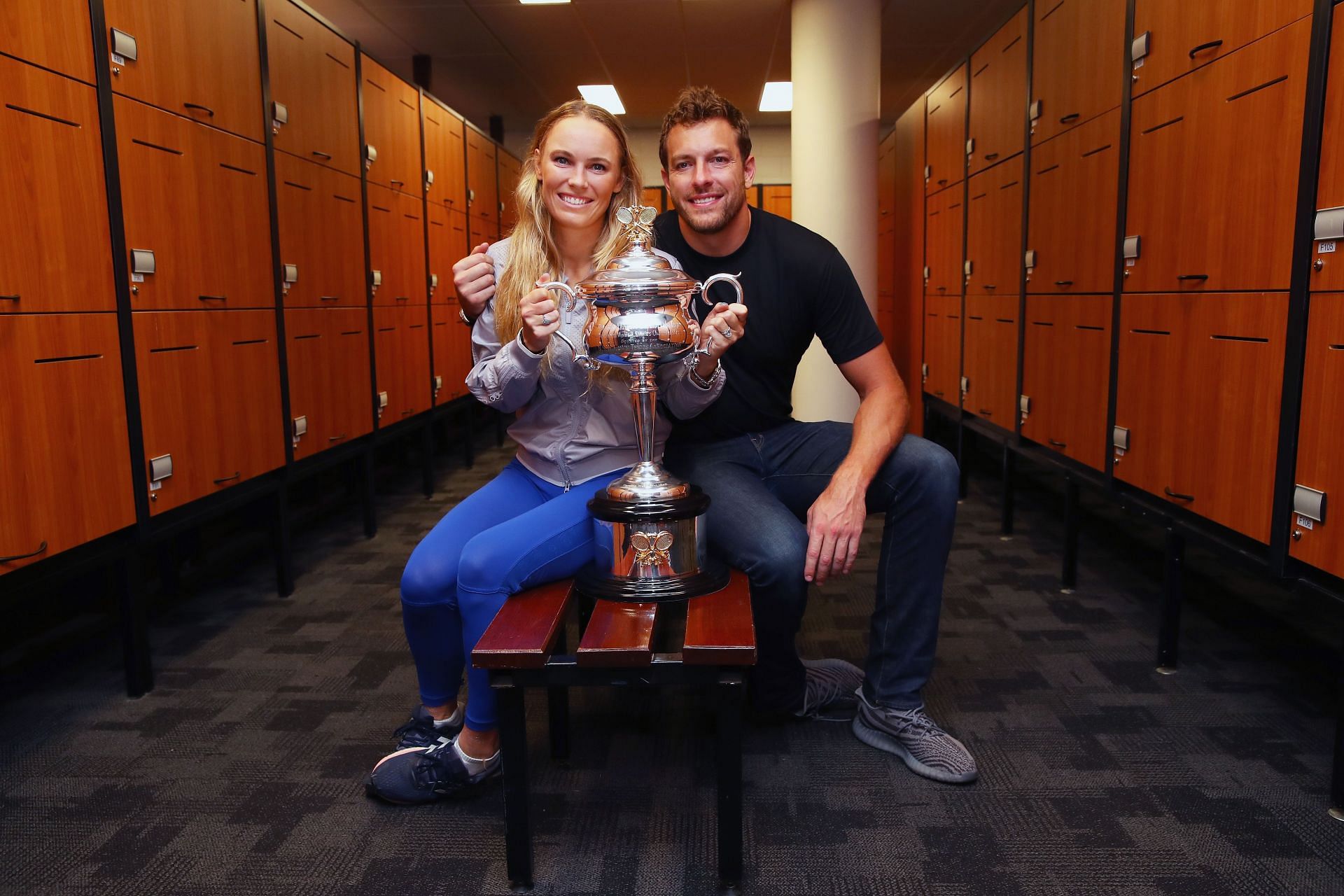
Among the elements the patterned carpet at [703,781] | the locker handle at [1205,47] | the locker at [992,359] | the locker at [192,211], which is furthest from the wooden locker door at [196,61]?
the locker at [992,359]

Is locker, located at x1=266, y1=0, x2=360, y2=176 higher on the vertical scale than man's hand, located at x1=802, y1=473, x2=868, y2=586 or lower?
higher

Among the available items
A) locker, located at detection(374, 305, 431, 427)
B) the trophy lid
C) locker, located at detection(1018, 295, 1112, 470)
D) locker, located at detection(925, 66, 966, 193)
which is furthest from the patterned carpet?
locker, located at detection(925, 66, 966, 193)

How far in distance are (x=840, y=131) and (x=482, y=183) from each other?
2.17 meters

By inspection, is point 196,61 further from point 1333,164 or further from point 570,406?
point 1333,164

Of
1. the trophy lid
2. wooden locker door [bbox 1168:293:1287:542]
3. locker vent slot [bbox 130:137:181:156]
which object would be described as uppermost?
locker vent slot [bbox 130:137:181:156]

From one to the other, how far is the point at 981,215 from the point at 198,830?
10.5 ft

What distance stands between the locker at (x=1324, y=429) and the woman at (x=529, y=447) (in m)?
0.98

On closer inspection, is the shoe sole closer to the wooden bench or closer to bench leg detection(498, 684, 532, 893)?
the wooden bench

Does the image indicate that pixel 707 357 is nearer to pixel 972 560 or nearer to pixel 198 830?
pixel 198 830

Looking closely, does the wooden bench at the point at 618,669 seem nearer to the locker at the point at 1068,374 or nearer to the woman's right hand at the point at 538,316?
the woman's right hand at the point at 538,316

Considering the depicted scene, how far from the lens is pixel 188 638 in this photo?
241 centimetres

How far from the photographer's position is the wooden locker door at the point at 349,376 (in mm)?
3172

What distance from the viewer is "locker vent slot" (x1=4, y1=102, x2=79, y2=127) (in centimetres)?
165

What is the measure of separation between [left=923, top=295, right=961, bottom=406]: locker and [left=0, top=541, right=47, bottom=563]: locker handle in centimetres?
322
